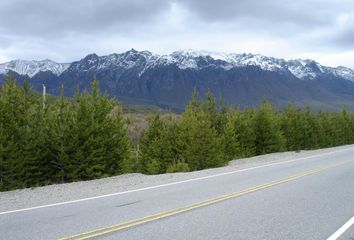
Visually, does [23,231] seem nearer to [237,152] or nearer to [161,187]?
[161,187]

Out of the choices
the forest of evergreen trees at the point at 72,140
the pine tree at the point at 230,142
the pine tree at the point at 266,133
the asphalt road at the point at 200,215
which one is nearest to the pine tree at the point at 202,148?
the forest of evergreen trees at the point at 72,140

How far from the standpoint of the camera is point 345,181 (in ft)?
45.7

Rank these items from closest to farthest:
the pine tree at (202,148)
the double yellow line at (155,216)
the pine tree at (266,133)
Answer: the double yellow line at (155,216) → the pine tree at (202,148) → the pine tree at (266,133)

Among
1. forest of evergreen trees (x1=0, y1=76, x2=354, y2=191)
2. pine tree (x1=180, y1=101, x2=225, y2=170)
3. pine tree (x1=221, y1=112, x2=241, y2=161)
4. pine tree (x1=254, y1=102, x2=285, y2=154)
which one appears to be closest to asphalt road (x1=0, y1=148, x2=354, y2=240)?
forest of evergreen trees (x1=0, y1=76, x2=354, y2=191)

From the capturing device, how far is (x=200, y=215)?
8.32m

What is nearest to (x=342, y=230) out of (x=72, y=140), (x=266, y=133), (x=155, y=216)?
(x=155, y=216)

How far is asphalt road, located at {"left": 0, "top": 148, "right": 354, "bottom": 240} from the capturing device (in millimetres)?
6965

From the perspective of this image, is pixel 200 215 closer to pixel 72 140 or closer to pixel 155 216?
pixel 155 216

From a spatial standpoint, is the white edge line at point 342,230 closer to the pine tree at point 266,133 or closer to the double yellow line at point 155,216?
the double yellow line at point 155,216

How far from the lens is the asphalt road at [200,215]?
6965mm

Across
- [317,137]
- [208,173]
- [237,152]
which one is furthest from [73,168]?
[317,137]

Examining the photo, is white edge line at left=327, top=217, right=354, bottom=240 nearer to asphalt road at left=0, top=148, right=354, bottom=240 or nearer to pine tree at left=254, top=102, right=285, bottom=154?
asphalt road at left=0, top=148, right=354, bottom=240

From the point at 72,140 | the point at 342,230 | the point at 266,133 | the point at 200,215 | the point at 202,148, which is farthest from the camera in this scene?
the point at 266,133

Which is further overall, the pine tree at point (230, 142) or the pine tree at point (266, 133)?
the pine tree at point (266, 133)
